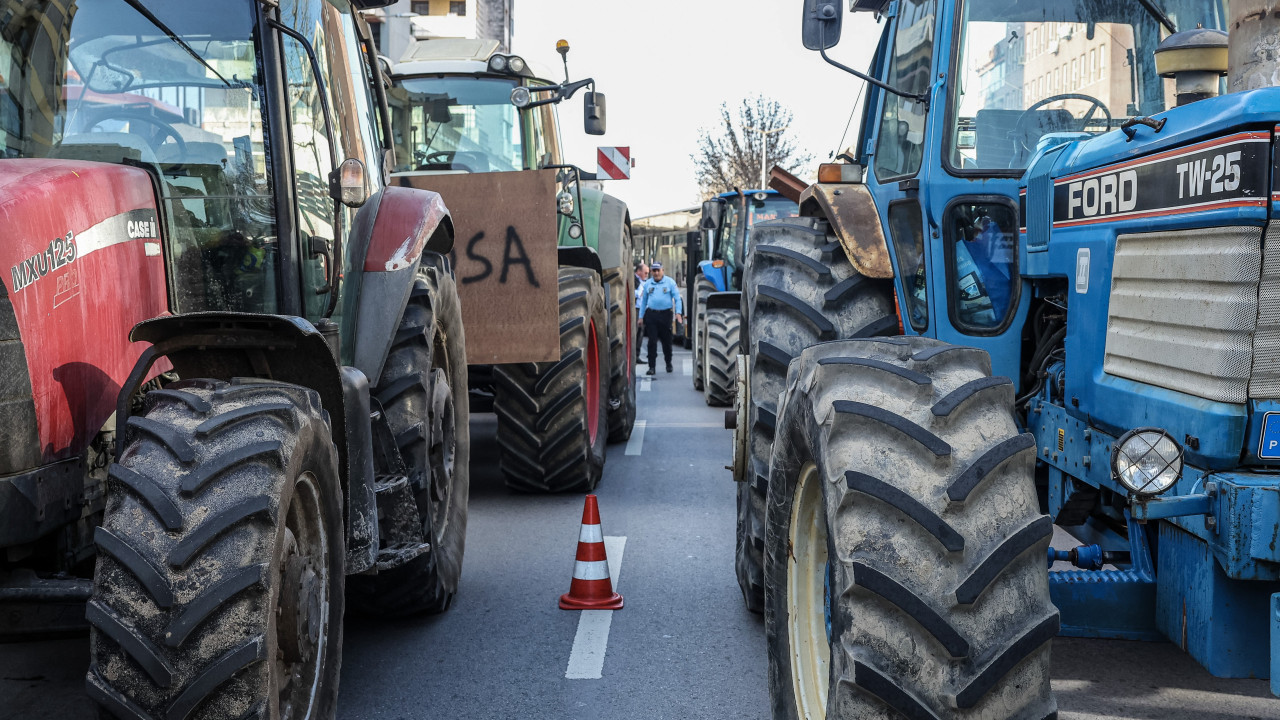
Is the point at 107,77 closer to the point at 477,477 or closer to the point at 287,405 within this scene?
the point at 287,405

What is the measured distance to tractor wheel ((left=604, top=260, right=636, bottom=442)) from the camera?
947 cm

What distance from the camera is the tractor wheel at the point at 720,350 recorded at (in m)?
13.3

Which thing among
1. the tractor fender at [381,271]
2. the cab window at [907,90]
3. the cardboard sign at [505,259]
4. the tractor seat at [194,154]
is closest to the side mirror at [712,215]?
the cardboard sign at [505,259]

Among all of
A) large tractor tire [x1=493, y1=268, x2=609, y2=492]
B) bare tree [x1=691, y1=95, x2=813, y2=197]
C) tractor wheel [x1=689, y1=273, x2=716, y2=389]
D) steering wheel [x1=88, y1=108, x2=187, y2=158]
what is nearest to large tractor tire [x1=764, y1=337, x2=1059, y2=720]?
steering wheel [x1=88, y1=108, x2=187, y2=158]

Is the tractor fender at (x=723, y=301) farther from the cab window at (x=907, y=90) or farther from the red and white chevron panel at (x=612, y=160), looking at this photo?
the cab window at (x=907, y=90)

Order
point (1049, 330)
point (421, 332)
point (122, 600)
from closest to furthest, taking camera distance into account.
Answer: point (122, 600)
point (1049, 330)
point (421, 332)

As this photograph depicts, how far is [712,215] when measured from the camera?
1620 cm

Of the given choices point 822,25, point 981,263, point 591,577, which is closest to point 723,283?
point 591,577

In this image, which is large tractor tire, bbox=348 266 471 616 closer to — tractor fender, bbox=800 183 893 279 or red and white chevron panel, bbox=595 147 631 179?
tractor fender, bbox=800 183 893 279

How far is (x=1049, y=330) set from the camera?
418 centimetres

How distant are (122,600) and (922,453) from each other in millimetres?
1810

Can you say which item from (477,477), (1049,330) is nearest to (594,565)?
(1049,330)

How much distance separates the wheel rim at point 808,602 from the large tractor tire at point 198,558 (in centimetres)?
139

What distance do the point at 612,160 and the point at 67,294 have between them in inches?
411
